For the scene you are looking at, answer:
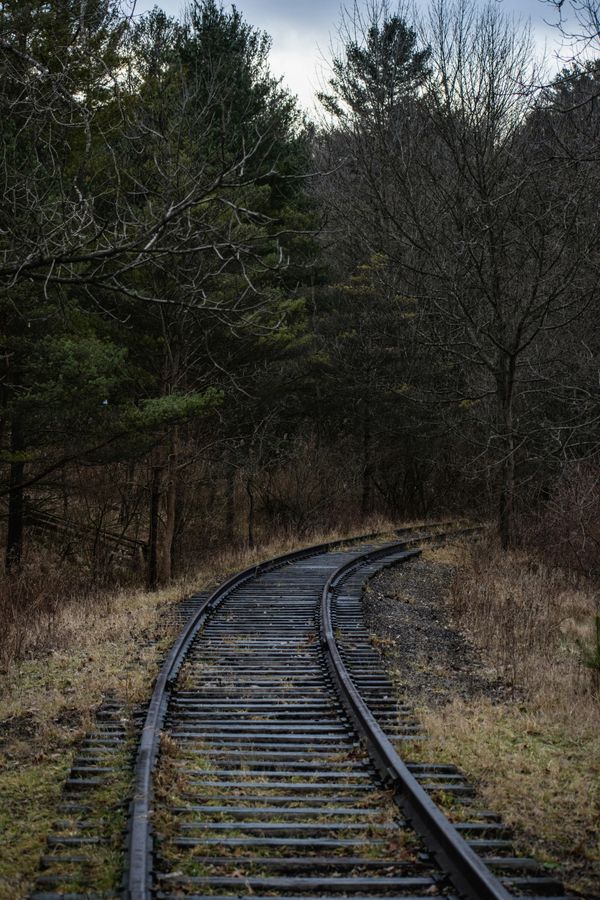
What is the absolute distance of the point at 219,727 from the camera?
23.0 feet

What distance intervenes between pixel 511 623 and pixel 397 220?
10.9 metres

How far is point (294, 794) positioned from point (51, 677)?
4.19 meters

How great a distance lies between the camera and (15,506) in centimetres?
1798

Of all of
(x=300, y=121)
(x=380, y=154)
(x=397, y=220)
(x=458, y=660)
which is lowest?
(x=458, y=660)

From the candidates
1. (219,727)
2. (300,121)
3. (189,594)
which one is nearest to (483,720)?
(219,727)

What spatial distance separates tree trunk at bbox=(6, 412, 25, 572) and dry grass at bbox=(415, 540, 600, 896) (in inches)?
363

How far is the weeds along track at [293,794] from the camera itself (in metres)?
4.15

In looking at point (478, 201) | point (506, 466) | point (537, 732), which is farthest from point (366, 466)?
point (537, 732)

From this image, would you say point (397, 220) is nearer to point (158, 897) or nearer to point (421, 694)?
point (421, 694)

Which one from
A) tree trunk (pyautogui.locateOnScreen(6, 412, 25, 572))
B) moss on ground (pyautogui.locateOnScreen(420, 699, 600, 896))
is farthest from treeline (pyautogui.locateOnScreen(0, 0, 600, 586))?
moss on ground (pyautogui.locateOnScreen(420, 699, 600, 896))

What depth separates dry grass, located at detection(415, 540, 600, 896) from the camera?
4.95m

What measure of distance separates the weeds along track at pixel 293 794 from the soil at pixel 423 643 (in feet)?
1.23

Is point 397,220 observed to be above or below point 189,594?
above

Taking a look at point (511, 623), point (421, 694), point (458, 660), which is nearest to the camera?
point (421, 694)
